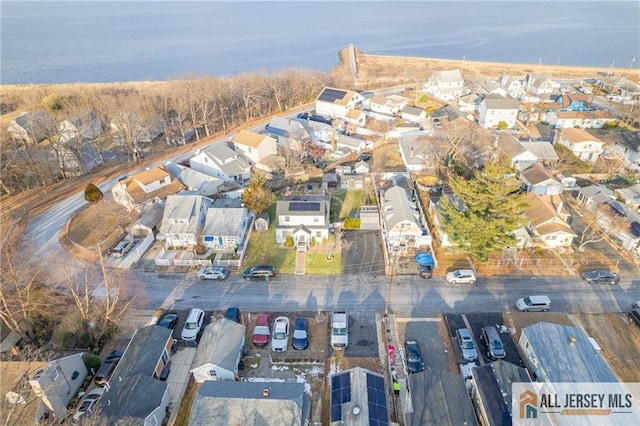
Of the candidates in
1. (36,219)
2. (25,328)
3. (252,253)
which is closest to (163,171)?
(36,219)

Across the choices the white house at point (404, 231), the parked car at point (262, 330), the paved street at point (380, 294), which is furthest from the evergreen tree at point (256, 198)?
the parked car at point (262, 330)

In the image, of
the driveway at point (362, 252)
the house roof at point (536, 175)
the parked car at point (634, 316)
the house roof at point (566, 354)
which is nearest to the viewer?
the house roof at point (566, 354)

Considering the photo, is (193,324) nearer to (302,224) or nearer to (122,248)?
(122,248)

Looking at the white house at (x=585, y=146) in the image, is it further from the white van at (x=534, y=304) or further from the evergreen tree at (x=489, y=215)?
the white van at (x=534, y=304)

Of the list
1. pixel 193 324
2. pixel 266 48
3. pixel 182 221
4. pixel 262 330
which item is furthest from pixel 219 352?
pixel 266 48

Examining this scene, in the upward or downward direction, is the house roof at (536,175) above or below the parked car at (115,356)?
above

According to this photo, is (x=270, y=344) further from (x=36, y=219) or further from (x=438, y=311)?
(x=36, y=219)

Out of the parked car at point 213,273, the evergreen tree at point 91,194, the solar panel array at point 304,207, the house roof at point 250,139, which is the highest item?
the house roof at point 250,139

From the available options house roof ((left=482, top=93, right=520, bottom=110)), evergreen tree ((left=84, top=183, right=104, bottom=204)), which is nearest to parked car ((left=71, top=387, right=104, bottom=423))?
evergreen tree ((left=84, top=183, right=104, bottom=204))

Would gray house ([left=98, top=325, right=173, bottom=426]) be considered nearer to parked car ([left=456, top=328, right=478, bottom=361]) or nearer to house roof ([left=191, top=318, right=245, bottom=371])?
house roof ([left=191, top=318, right=245, bottom=371])
